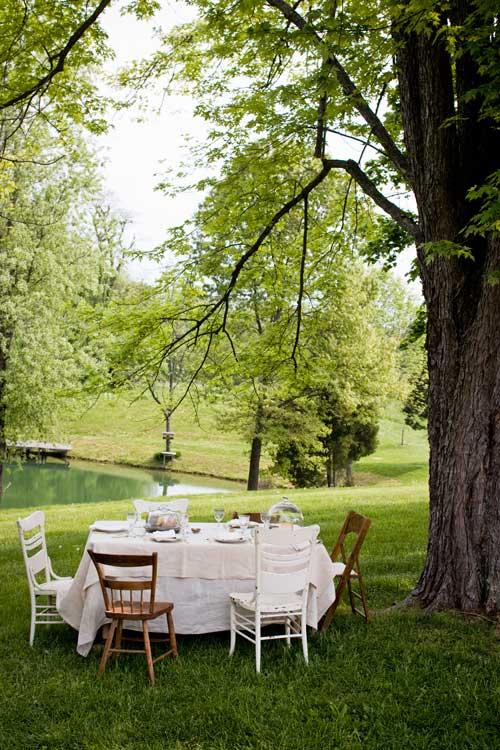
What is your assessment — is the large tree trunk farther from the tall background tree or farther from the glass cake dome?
the glass cake dome

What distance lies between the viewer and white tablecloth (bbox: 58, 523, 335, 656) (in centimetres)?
551

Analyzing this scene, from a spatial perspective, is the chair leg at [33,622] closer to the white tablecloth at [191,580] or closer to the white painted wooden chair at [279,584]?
the white tablecloth at [191,580]

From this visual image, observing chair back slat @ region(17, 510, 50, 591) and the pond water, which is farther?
the pond water

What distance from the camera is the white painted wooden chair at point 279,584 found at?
5.11 m

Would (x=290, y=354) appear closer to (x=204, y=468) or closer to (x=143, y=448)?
(x=204, y=468)

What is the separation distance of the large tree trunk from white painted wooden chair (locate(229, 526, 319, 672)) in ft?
4.41

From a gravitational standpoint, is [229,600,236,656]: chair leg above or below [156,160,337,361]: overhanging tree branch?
below

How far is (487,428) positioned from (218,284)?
438cm

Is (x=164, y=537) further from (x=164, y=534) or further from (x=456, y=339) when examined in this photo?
(x=456, y=339)

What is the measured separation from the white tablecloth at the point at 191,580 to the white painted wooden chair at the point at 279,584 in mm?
191

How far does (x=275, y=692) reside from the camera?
448cm

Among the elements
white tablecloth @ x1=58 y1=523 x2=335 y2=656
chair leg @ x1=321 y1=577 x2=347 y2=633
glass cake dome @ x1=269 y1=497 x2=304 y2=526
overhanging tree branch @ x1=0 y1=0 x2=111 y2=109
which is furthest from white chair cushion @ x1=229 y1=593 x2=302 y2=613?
overhanging tree branch @ x1=0 y1=0 x2=111 y2=109

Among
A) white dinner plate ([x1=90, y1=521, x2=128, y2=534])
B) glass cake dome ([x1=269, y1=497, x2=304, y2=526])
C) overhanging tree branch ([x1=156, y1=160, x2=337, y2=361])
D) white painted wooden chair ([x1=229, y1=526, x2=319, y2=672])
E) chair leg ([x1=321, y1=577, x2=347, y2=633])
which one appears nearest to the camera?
white painted wooden chair ([x1=229, y1=526, x2=319, y2=672])

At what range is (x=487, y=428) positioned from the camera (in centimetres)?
567
